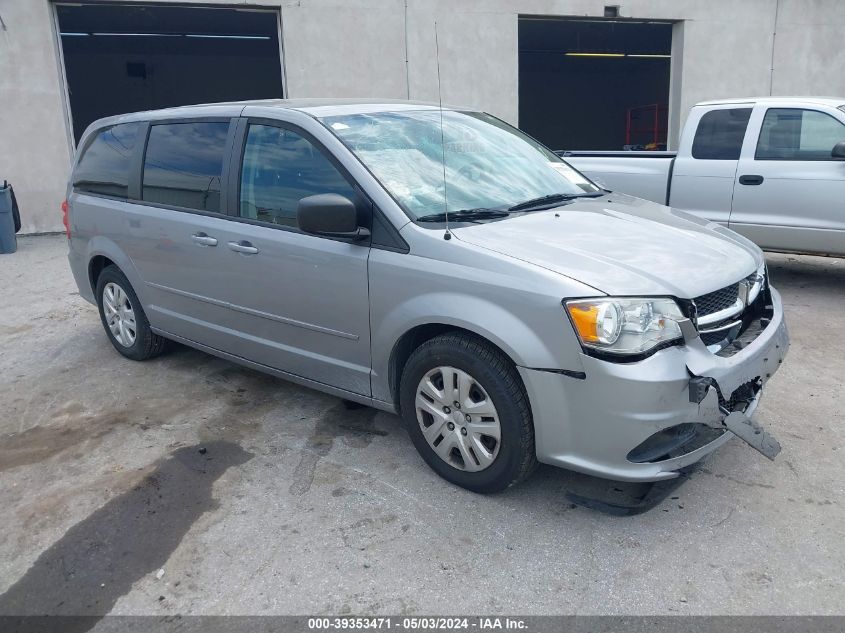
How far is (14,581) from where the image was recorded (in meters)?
2.87

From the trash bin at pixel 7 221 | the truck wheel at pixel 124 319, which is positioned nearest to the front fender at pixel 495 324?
the truck wheel at pixel 124 319

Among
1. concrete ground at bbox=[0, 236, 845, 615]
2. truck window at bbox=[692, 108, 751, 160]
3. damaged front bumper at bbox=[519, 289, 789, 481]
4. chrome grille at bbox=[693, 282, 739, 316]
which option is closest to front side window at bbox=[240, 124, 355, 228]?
concrete ground at bbox=[0, 236, 845, 615]

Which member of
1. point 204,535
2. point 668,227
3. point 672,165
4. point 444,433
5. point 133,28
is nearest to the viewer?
point 204,535

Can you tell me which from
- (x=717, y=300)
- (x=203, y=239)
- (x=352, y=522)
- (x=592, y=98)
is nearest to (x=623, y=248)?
(x=717, y=300)

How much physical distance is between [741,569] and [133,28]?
19269 millimetres

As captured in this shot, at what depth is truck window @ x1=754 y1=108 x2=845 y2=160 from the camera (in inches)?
258

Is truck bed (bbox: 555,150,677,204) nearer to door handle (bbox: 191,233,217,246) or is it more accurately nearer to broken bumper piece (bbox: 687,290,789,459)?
door handle (bbox: 191,233,217,246)

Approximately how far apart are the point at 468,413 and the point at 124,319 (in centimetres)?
322

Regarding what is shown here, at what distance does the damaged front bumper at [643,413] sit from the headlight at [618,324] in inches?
2.4

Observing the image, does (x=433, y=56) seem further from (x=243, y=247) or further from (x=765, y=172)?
(x=243, y=247)

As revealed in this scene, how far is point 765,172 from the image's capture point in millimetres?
6805

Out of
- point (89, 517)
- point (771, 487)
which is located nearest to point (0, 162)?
point (89, 517)

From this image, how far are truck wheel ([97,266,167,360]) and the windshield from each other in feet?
7.43

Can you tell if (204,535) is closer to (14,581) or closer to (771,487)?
(14,581)
